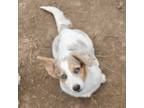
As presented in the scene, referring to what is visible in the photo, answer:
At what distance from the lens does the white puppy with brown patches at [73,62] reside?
270 cm

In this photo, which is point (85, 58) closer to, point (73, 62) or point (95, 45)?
point (73, 62)

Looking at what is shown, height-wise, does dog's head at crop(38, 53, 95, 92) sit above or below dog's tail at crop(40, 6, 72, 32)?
below

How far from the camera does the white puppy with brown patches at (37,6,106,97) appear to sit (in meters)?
2.70

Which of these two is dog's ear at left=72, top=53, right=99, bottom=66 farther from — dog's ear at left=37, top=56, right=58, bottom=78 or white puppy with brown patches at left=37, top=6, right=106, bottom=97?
dog's ear at left=37, top=56, right=58, bottom=78

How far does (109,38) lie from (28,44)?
1.46 ft

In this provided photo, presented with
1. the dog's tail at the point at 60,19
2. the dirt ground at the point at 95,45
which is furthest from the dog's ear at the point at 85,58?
the dog's tail at the point at 60,19

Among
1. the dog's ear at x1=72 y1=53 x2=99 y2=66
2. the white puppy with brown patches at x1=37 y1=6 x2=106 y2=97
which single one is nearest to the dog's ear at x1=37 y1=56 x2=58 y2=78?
the white puppy with brown patches at x1=37 y1=6 x2=106 y2=97

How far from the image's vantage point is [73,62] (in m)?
2.69

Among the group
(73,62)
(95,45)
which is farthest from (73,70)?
(95,45)

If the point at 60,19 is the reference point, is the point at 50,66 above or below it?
below

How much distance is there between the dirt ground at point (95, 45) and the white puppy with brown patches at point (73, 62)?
0.15 feet

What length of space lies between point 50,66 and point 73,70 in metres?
0.17

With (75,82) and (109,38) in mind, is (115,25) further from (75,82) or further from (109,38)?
(75,82)

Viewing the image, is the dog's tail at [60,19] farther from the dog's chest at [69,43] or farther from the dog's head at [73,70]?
the dog's head at [73,70]
